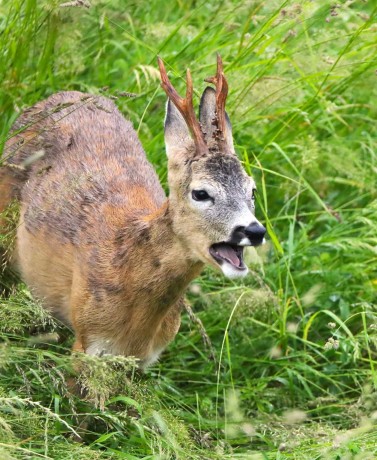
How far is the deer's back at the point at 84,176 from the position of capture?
4.10 metres

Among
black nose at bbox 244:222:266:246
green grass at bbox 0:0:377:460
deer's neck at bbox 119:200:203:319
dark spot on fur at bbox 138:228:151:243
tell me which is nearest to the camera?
black nose at bbox 244:222:266:246

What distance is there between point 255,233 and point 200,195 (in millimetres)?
286

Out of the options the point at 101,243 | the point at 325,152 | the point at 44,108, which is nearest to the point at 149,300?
the point at 101,243

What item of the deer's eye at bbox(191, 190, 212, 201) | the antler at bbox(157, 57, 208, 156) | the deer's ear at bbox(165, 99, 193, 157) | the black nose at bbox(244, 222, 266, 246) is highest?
the antler at bbox(157, 57, 208, 156)

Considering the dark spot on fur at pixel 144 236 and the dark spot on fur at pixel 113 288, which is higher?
the dark spot on fur at pixel 144 236

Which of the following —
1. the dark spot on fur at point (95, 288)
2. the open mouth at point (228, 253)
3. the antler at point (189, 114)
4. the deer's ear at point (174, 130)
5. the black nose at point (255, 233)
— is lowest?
the dark spot on fur at point (95, 288)

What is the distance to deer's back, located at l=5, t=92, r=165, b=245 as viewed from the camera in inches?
161

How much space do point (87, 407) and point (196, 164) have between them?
37.0 inches

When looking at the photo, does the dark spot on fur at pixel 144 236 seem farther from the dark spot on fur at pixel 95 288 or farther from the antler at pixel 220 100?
the antler at pixel 220 100

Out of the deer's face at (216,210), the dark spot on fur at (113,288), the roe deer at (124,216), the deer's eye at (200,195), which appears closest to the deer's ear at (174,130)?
the roe deer at (124,216)

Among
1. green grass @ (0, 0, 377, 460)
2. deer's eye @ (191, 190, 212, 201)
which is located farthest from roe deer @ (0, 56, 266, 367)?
green grass @ (0, 0, 377, 460)

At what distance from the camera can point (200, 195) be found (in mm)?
3533

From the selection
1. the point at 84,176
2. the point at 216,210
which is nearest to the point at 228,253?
the point at 216,210

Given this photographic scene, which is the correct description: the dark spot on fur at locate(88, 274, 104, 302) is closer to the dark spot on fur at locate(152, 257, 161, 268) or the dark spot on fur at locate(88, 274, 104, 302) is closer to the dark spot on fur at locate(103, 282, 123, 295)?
the dark spot on fur at locate(103, 282, 123, 295)
